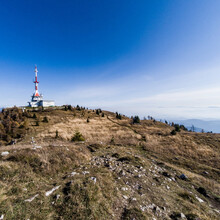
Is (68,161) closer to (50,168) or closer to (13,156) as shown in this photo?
(50,168)

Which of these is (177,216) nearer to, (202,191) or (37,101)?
(202,191)

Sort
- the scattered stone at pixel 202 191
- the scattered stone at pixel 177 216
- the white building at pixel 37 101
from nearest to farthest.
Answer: the scattered stone at pixel 177 216 → the scattered stone at pixel 202 191 → the white building at pixel 37 101

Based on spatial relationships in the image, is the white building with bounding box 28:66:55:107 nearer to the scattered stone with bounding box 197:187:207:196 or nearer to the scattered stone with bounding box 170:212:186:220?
the scattered stone with bounding box 197:187:207:196

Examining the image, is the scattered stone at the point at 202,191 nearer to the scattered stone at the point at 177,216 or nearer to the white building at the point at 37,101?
the scattered stone at the point at 177,216

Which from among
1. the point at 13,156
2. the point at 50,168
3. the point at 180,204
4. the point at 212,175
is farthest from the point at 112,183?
the point at 212,175

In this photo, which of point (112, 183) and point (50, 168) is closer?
point (112, 183)

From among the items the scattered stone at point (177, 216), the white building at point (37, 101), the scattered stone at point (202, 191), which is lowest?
the scattered stone at point (202, 191)

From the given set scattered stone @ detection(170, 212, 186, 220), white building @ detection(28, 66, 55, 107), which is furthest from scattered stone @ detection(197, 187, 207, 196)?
white building @ detection(28, 66, 55, 107)

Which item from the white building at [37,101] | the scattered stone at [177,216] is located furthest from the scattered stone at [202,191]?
the white building at [37,101]

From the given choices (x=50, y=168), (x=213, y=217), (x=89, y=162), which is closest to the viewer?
(x=213, y=217)

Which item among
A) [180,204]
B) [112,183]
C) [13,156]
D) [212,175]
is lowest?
[212,175]

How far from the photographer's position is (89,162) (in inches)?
389

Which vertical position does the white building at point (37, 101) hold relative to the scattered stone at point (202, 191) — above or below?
above

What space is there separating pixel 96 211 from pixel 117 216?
907mm
